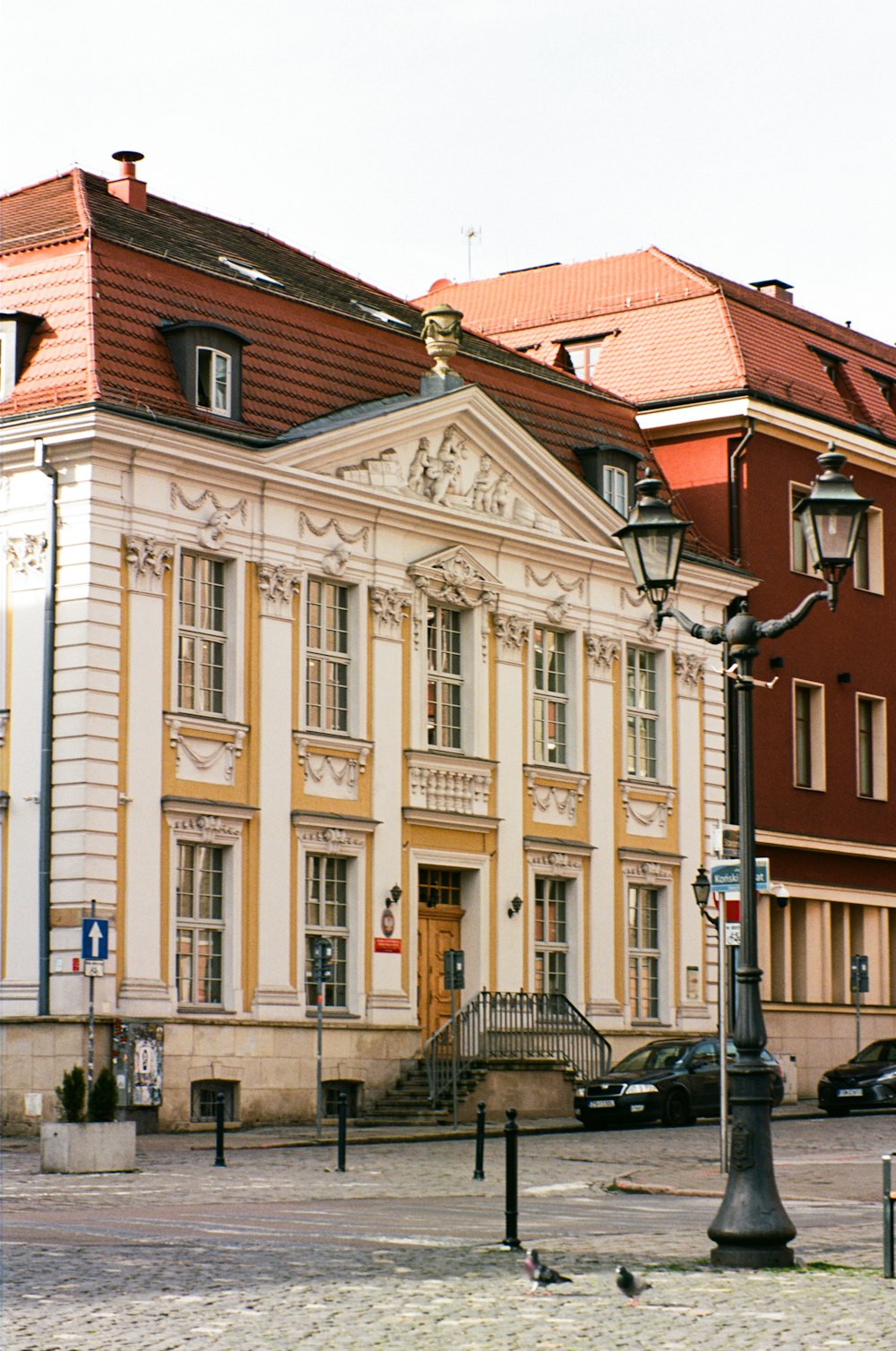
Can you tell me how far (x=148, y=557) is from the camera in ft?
102

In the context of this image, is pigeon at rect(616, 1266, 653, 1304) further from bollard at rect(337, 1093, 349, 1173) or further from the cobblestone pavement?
bollard at rect(337, 1093, 349, 1173)

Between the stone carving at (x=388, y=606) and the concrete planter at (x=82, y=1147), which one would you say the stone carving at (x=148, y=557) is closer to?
the stone carving at (x=388, y=606)

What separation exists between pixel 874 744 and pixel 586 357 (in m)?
10.0

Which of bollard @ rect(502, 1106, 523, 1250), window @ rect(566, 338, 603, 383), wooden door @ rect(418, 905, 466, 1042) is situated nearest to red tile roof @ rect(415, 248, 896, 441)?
window @ rect(566, 338, 603, 383)

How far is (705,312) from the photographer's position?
150 feet

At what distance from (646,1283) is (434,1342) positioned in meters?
2.34

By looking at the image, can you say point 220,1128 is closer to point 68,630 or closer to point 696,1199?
point 696,1199

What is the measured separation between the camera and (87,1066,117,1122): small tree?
74.7 feet

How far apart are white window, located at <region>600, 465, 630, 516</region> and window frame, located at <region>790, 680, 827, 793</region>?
6.35 meters

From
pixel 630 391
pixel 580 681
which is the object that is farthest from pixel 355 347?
pixel 630 391

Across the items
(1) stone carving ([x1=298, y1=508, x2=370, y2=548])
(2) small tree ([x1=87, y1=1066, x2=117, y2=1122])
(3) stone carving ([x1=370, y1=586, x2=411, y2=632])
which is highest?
(1) stone carving ([x1=298, y1=508, x2=370, y2=548])

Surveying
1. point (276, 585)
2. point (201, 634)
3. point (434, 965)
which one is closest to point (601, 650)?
point (434, 965)

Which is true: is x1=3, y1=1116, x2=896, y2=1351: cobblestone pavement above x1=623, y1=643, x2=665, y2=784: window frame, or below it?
below

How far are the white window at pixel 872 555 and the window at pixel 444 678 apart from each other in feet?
45.4
